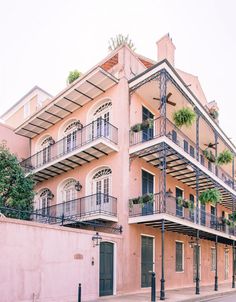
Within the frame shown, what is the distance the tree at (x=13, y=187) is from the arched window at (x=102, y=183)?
137 inches

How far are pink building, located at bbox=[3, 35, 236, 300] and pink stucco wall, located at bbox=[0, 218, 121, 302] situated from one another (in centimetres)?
83

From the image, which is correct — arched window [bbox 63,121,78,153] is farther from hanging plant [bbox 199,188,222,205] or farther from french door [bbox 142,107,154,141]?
hanging plant [bbox 199,188,222,205]

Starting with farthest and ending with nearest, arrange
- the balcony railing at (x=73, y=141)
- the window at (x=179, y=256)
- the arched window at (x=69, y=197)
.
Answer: the window at (x=179, y=256) → the arched window at (x=69, y=197) → the balcony railing at (x=73, y=141)

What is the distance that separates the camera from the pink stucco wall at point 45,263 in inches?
428

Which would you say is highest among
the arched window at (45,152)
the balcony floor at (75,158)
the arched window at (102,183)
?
the arched window at (45,152)

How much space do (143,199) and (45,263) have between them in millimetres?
5851

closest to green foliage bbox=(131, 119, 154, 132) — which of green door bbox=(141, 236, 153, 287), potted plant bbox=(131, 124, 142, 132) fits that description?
potted plant bbox=(131, 124, 142, 132)

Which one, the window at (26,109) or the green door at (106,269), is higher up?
the window at (26,109)

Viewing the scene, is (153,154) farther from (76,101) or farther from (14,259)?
(14,259)

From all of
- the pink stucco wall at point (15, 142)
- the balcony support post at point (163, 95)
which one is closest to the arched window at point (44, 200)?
the pink stucco wall at point (15, 142)

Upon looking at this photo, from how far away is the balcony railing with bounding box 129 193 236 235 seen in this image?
55.8 feet

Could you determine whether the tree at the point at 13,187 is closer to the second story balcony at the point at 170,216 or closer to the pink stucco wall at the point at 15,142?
the pink stucco wall at the point at 15,142

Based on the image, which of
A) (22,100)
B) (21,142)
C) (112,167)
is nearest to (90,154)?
(112,167)

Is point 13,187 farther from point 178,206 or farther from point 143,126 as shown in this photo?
point 178,206
